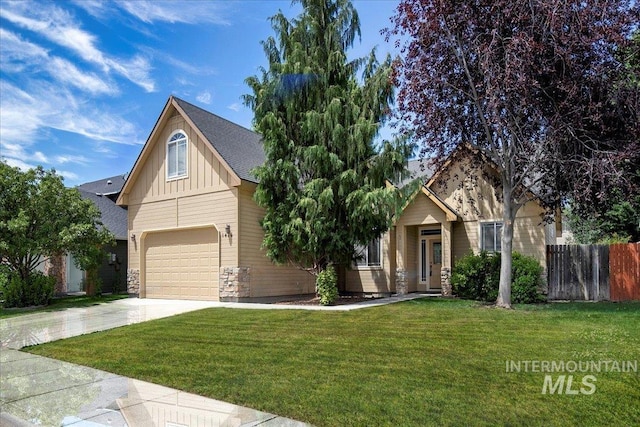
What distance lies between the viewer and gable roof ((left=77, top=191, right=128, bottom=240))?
22.5 metres

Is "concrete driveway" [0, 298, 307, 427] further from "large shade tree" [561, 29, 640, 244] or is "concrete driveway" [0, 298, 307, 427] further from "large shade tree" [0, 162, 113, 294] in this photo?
"large shade tree" [561, 29, 640, 244]

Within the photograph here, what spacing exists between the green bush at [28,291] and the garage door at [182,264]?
3.29m

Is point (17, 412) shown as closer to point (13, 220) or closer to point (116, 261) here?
point (13, 220)

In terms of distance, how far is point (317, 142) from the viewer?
14523 mm

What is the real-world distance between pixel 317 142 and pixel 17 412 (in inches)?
418

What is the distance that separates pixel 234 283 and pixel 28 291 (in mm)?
7103

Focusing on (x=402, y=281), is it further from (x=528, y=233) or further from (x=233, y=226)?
(x=233, y=226)

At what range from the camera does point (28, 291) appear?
16.1 metres

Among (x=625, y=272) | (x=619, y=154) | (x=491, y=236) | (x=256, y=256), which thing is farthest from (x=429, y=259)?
(x=619, y=154)

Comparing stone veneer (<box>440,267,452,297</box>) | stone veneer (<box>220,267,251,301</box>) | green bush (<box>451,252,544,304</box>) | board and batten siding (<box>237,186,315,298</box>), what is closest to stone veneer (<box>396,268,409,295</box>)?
stone veneer (<box>440,267,452,297</box>)

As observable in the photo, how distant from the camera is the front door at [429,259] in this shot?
1888 cm

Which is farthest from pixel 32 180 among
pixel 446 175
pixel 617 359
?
pixel 617 359

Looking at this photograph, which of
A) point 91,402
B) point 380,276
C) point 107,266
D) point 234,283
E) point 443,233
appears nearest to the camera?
point 91,402

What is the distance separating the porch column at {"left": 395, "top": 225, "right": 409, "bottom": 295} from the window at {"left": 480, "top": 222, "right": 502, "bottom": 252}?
273cm
